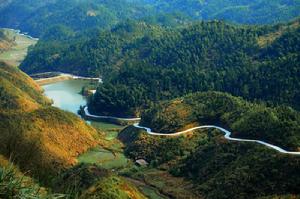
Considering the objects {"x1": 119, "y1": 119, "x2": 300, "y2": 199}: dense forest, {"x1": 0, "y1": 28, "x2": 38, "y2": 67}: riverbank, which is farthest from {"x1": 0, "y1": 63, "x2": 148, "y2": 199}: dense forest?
{"x1": 0, "y1": 28, "x2": 38, "y2": 67}: riverbank

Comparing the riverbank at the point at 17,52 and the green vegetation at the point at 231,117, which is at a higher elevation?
the green vegetation at the point at 231,117

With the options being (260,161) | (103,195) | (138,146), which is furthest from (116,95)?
(103,195)

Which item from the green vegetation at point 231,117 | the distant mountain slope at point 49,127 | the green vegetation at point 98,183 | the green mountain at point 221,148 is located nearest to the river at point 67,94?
the distant mountain slope at point 49,127

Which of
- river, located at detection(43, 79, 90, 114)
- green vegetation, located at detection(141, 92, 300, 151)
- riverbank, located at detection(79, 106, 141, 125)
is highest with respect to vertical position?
green vegetation, located at detection(141, 92, 300, 151)

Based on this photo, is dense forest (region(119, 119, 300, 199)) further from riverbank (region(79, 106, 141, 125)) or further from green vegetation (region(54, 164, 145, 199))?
riverbank (region(79, 106, 141, 125))

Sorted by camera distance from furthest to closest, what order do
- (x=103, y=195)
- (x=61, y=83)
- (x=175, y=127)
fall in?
(x=61, y=83), (x=175, y=127), (x=103, y=195)

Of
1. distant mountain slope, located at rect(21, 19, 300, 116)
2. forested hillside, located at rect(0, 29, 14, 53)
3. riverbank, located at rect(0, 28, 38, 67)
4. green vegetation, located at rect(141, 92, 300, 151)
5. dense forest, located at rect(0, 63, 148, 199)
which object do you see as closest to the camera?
dense forest, located at rect(0, 63, 148, 199)

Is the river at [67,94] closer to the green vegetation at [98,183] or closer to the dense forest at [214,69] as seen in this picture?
the dense forest at [214,69]

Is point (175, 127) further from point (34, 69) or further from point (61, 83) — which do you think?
point (34, 69)

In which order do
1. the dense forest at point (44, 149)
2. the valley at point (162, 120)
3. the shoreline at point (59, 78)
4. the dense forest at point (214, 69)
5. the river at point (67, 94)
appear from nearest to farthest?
1. the dense forest at point (44, 149)
2. the valley at point (162, 120)
3. the dense forest at point (214, 69)
4. the river at point (67, 94)
5. the shoreline at point (59, 78)

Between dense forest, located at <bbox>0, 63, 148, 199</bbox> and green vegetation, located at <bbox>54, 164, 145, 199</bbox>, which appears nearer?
dense forest, located at <bbox>0, 63, 148, 199</bbox>

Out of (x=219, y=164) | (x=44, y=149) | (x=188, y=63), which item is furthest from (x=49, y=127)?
(x=188, y=63)
